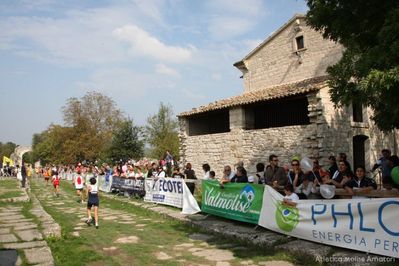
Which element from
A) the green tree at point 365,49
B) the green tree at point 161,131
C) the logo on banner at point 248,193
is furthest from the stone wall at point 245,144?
the green tree at point 161,131

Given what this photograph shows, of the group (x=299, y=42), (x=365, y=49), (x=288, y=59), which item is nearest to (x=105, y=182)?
(x=288, y=59)

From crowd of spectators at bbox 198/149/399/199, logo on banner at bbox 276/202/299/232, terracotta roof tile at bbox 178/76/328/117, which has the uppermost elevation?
terracotta roof tile at bbox 178/76/328/117

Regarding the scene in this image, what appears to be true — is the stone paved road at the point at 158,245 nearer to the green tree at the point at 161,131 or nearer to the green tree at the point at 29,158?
the green tree at the point at 161,131

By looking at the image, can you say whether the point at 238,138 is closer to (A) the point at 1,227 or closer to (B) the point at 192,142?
(B) the point at 192,142

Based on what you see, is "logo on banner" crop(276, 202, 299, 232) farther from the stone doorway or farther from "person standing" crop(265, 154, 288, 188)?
the stone doorway

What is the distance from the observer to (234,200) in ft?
31.5

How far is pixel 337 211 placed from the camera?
6648 millimetres

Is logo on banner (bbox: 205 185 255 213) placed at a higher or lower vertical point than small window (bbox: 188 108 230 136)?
lower

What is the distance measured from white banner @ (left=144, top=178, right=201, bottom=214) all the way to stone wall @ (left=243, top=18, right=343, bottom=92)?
1129 cm

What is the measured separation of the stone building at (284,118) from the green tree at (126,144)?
10.6 meters

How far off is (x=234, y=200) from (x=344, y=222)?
3.48 m

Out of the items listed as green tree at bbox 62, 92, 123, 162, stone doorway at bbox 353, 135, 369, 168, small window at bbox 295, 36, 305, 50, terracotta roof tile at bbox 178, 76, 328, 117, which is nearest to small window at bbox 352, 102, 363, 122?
stone doorway at bbox 353, 135, 369, 168

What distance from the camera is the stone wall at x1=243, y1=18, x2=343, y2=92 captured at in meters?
20.7

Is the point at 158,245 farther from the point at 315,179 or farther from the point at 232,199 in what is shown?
the point at 315,179
